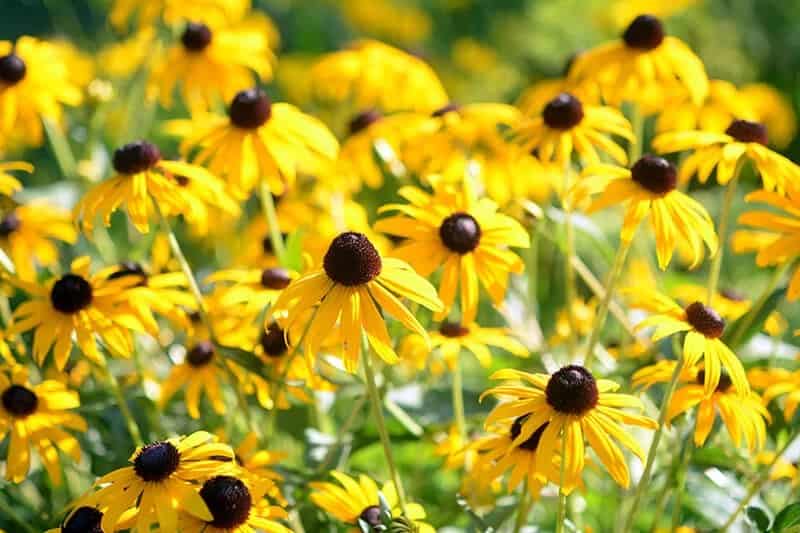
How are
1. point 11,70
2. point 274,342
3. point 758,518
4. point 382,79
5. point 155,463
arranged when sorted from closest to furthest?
point 155,463, point 758,518, point 274,342, point 11,70, point 382,79

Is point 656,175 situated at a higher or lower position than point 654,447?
higher

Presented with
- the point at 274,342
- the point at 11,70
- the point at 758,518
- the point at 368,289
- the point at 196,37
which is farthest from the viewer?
the point at 196,37

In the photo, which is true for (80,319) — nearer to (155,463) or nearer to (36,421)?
(36,421)

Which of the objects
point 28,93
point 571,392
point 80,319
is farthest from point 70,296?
point 571,392

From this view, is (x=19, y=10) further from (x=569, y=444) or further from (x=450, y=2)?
(x=569, y=444)

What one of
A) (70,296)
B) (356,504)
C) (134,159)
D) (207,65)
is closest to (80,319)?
(70,296)

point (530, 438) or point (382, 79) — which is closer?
point (530, 438)

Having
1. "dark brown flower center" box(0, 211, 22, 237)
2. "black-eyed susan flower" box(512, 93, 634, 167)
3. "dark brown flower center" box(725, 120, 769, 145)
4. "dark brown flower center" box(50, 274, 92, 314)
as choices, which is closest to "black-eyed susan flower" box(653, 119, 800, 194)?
"dark brown flower center" box(725, 120, 769, 145)

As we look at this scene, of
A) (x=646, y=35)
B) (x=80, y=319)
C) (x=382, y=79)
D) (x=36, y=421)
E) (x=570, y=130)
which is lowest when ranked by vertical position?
(x=36, y=421)
